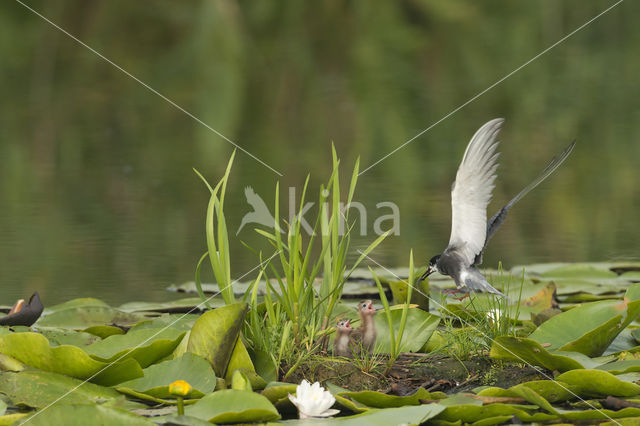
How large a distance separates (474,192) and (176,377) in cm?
118

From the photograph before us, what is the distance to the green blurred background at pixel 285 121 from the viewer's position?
552cm

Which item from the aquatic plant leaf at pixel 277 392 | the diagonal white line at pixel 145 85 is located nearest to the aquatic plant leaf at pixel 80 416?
the aquatic plant leaf at pixel 277 392

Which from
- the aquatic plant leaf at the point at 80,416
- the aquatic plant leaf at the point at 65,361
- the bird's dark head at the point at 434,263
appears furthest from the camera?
the bird's dark head at the point at 434,263

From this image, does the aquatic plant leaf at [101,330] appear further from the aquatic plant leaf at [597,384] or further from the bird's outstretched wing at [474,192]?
the aquatic plant leaf at [597,384]

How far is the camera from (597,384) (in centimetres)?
277

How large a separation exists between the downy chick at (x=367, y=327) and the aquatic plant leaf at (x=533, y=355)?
412mm

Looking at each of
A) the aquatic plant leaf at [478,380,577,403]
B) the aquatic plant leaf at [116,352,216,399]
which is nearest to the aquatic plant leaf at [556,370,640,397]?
the aquatic plant leaf at [478,380,577,403]

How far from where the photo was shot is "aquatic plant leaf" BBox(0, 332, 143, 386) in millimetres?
2822

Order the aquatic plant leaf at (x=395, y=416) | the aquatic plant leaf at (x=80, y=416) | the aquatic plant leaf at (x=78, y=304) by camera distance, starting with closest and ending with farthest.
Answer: the aquatic plant leaf at (x=80, y=416) → the aquatic plant leaf at (x=395, y=416) → the aquatic plant leaf at (x=78, y=304)

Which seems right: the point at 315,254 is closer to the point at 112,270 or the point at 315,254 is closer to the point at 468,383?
the point at 112,270

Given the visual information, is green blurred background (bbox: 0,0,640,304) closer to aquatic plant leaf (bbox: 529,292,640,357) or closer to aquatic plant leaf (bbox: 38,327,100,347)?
aquatic plant leaf (bbox: 38,327,100,347)

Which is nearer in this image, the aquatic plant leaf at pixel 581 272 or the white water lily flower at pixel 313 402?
the white water lily flower at pixel 313 402

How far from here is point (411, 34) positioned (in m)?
16.3

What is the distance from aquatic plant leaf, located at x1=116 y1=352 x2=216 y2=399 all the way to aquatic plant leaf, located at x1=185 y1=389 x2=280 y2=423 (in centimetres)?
15
